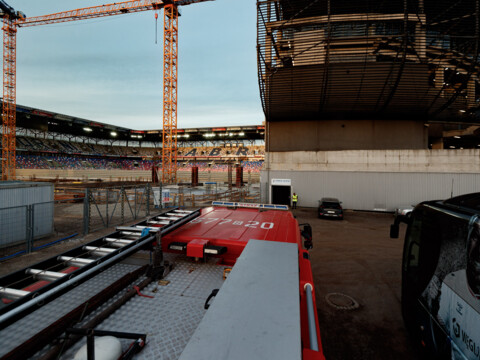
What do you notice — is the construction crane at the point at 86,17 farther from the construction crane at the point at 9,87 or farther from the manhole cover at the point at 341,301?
the manhole cover at the point at 341,301

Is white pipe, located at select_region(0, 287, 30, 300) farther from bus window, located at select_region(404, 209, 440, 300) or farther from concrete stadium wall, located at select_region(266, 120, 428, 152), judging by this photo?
concrete stadium wall, located at select_region(266, 120, 428, 152)

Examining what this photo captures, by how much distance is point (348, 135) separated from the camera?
80.4 ft

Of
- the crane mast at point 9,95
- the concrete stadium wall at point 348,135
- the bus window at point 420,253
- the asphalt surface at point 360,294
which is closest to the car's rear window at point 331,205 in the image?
the asphalt surface at point 360,294

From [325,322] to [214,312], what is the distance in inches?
179

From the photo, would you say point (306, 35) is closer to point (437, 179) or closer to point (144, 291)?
point (437, 179)

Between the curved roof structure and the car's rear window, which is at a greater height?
the curved roof structure

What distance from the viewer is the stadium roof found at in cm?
5197

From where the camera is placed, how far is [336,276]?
7258 millimetres

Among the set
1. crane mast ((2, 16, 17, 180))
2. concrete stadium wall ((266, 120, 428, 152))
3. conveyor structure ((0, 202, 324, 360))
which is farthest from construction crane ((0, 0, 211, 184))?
conveyor structure ((0, 202, 324, 360))

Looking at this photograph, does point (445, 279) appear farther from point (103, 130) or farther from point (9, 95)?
point (103, 130)

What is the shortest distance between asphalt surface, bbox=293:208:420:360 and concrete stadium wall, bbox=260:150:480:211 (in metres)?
8.62

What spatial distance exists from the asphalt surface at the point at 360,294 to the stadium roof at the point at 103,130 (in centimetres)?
4889

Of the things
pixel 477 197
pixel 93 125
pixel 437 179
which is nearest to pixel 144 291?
pixel 477 197

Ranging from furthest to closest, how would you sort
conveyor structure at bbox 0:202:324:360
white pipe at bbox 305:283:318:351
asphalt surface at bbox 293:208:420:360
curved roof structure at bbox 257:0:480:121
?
curved roof structure at bbox 257:0:480:121 → asphalt surface at bbox 293:208:420:360 → white pipe at bbox 305:283:318:351 → conveyor structure at bbox 0:202:324:360
